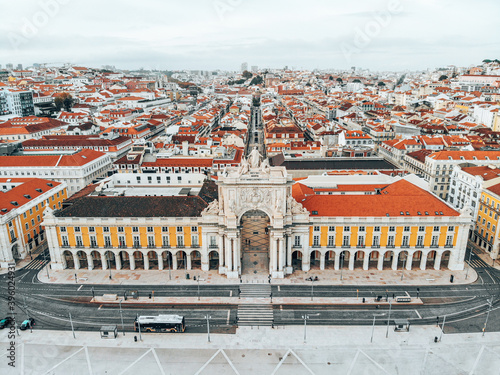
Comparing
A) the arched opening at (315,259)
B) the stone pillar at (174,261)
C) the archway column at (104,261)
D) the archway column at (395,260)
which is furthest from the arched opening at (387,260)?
the archway column at (104,261)

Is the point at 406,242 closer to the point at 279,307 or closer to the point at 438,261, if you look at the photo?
the point at 438,261

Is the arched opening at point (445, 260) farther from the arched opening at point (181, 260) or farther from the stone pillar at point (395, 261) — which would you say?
the arched opening at point (181, 260)

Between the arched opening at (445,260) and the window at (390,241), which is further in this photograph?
the arched opening at (445,260)

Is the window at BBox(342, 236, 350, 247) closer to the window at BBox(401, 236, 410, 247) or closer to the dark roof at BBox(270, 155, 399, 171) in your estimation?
the window at BBox(401, 236, 410, 247)

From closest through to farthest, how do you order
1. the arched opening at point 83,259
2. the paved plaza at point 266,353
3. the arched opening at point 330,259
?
the paved plaza at point 266,353 → the arched opening at point 330,259 → the arched opening at point 83,259

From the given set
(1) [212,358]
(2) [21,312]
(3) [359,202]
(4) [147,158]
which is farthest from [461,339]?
(4) [147,158]

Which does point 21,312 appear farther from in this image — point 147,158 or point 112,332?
point 147,158

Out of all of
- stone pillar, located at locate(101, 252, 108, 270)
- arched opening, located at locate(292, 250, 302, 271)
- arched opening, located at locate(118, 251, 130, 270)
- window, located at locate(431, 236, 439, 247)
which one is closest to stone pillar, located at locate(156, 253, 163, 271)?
arched opening, located at locate(118, 251, 130, 270)
